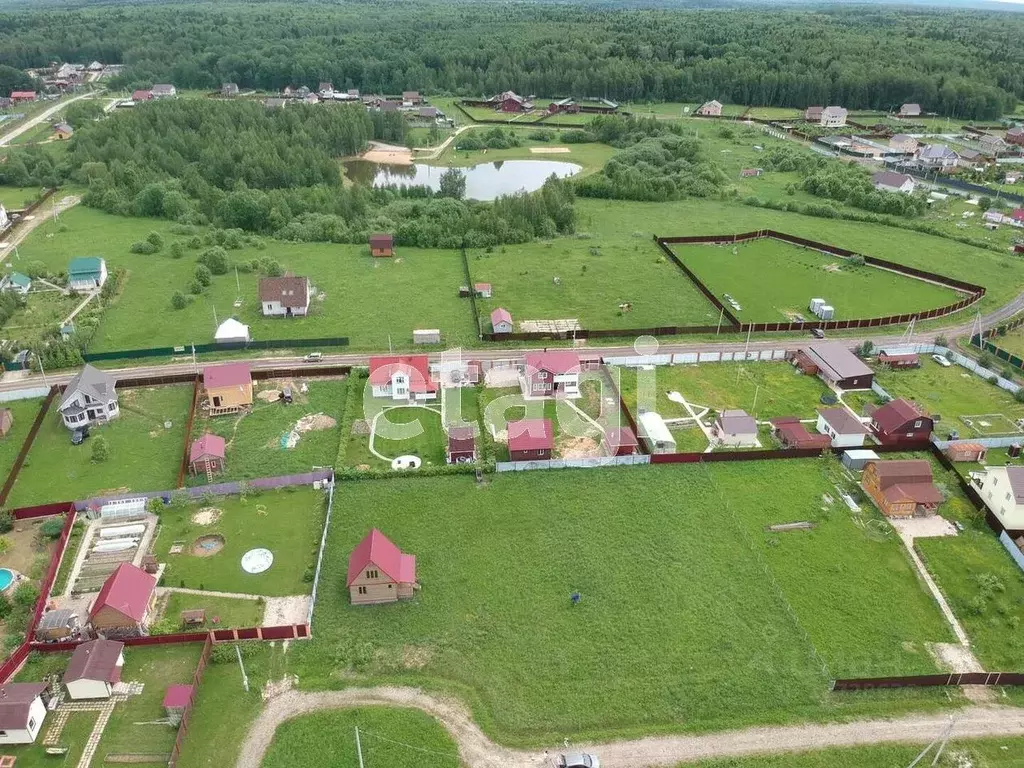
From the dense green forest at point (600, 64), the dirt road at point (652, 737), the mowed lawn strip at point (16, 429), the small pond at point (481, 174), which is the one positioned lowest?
the dirt road at point (652, 737)

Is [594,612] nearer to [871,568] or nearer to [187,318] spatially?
[871,568]

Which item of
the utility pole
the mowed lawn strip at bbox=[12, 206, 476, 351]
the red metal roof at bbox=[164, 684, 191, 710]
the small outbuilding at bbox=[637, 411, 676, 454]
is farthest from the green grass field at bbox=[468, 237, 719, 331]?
the utility pole

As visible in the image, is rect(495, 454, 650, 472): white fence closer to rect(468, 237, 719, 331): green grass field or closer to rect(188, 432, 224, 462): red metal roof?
rect(188, 432, 224, 462): red metal roof

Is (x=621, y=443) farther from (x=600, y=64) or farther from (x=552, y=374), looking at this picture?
(x=600, y=64)

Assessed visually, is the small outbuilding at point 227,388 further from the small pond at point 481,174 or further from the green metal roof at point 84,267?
the small pond at point 481,174

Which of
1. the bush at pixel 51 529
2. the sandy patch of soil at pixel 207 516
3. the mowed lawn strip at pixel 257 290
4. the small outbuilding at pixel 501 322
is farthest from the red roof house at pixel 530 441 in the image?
the bush at pixel 51 529

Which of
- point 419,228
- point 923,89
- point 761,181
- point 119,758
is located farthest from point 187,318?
point 923,89
